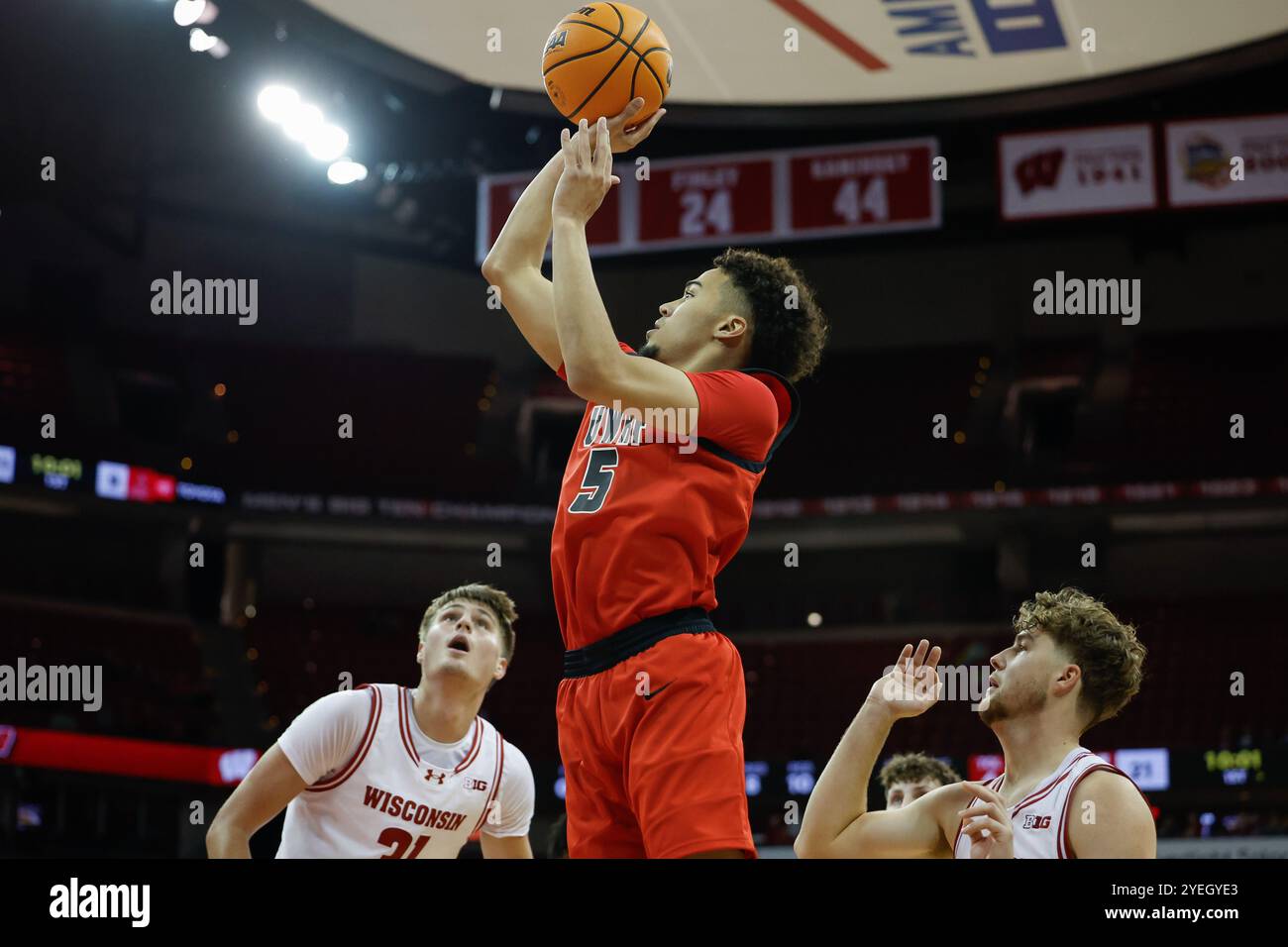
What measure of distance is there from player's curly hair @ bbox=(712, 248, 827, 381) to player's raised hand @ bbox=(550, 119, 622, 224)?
1.28ft

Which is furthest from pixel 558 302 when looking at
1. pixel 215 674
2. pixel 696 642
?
pixel 215 674

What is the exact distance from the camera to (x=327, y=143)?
1263 centimetres

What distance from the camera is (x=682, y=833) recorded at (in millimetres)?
2709

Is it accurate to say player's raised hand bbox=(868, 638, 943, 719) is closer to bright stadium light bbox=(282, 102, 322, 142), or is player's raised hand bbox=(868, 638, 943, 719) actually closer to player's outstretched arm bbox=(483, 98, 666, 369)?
player's outstretched arm bbox=(483, 98, 666, 369)

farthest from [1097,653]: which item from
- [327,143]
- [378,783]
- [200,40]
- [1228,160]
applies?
[1228,160]

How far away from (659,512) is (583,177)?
804 mm

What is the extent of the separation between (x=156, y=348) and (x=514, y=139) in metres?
5.90

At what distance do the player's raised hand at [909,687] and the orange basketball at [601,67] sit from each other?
1.54 metres

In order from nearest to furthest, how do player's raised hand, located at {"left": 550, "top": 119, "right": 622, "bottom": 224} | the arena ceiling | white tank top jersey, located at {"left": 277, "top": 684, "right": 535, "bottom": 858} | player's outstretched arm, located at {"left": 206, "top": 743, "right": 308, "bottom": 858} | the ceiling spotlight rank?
player's raised hand, located at {"left": 550, "top": 119, "right": 622, "bottom": 224}, player's outstretched arm, located at {"left": 206, "top": 743, "right": 308, "bottom": 858}, white tank top jersey, located at {"left": 277, "top": 684, "right": 535, "bottom": 858}, the ceiling spotlight, the arena ceiling

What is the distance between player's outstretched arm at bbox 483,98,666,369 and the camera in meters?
Answer: 3.38

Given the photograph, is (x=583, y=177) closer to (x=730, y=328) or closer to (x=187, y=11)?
(x=730, y=328)

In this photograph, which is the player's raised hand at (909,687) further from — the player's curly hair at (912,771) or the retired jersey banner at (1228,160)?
the retired jersey banner at (1228,160)

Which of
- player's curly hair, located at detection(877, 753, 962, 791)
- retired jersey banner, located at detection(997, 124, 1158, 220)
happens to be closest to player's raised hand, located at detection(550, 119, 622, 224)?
player's curly hair, located at detection(877, 753, 962, 791)
